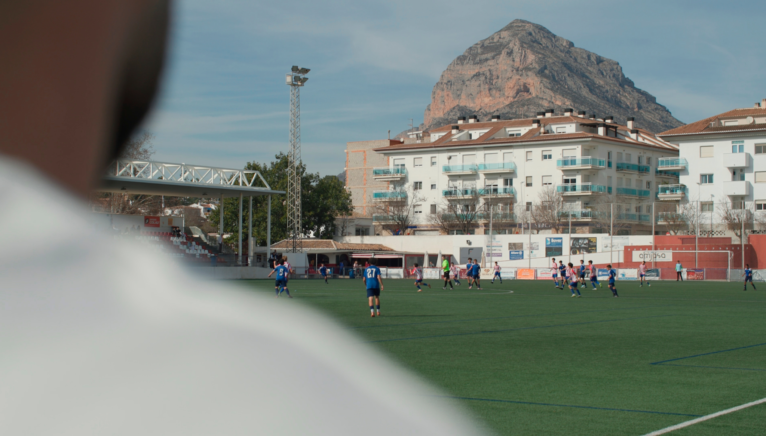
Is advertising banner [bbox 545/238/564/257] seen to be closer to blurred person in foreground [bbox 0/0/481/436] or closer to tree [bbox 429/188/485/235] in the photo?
tree [bbox 429/188/485/235]

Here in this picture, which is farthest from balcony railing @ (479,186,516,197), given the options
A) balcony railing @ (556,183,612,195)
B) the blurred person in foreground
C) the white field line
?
the blurred person in foreground

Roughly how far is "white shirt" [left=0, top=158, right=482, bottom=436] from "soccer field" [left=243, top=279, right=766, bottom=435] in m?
0.77

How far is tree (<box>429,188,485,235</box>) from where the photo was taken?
268ft

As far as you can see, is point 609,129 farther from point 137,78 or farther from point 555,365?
point 137,78

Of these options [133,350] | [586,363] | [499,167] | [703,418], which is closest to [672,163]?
[499,167]

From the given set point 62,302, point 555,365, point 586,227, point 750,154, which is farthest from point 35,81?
point 750,154

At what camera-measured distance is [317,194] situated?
90250 millimetres

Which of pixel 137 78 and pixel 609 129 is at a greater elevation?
pixel 609 129

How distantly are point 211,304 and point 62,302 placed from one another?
397 millimetres

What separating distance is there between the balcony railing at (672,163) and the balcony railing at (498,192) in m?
16.3

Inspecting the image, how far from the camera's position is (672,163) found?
8069 centimetres

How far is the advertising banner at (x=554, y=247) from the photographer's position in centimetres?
6912

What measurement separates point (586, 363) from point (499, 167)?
73.4m

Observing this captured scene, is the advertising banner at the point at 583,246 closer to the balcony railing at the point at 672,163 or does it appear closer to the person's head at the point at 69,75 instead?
the balcony railing at the point at 672,163
